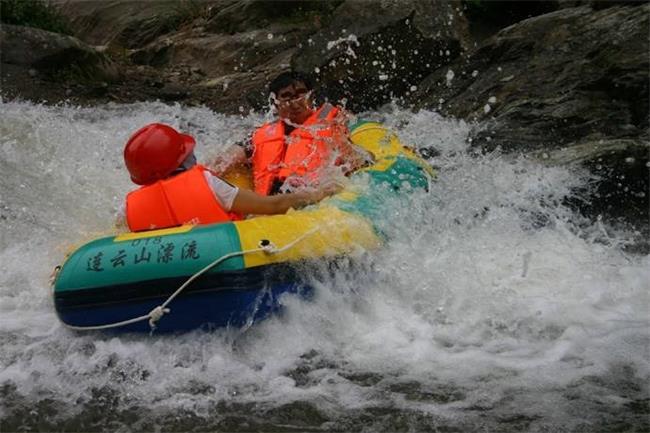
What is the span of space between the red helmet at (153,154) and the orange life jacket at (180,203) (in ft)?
0.24

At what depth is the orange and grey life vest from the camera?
523cm

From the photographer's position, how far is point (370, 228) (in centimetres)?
428

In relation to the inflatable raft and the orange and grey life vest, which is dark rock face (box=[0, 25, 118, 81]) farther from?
the inflatable raft

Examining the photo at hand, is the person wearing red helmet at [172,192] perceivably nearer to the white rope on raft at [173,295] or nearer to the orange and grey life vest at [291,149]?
the white rope on raft at [173,295]

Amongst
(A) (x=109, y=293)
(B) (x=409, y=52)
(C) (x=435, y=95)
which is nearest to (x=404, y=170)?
(A) (x=109, y=293)

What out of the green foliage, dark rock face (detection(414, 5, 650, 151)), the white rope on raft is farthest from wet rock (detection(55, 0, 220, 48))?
the white rope on raft

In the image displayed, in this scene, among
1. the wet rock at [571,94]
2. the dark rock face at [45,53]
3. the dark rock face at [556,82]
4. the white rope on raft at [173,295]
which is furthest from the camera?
the dark rock face at [45,53]

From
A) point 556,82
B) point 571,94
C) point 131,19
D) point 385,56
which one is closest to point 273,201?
point 571,94

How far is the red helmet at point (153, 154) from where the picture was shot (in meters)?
4.23

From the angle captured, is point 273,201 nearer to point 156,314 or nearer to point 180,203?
point 180,203

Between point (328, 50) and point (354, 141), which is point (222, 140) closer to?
point (328, 50)

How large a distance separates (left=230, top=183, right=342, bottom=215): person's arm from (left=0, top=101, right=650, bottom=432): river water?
454 millimetres

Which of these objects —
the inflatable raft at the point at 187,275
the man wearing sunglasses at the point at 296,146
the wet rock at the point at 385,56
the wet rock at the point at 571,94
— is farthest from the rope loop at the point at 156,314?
the wet rock at the point at 385,56

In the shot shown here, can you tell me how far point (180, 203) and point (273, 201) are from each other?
52 centimetres
